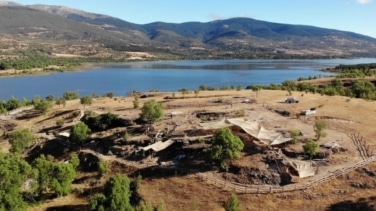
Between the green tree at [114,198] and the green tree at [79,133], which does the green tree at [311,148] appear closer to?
the green tree at [114,198]

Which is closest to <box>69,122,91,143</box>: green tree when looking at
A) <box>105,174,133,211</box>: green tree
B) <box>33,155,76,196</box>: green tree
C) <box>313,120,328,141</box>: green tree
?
<box>33,155,76,196</box>: green tree

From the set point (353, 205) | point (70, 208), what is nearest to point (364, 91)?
point (353, 205)

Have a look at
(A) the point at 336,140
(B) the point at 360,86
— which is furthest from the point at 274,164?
(B) the point at 360,86

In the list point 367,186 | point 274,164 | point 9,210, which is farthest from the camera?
point 274,164

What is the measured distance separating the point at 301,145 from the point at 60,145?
102 feet

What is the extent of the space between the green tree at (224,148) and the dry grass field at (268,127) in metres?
3.00

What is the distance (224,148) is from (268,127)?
1142 cm

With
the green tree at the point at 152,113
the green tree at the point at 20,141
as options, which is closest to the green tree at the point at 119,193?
the green tree at the point at 152,113

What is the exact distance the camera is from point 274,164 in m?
43.0

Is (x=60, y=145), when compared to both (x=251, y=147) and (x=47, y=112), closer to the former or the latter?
(x=47, y=112)

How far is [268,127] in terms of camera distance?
172 ft

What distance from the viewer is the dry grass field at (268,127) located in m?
38.9

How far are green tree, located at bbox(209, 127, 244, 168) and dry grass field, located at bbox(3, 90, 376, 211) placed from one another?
300cm

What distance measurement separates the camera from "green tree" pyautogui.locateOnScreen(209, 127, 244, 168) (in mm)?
42938
